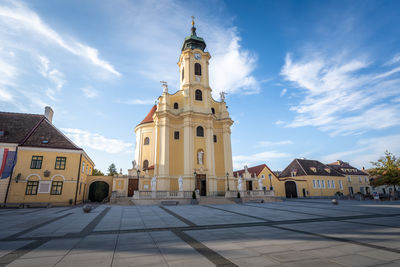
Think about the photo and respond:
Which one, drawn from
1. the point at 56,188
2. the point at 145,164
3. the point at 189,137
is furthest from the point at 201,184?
the point at 56,188

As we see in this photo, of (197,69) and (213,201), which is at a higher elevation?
(197,69)

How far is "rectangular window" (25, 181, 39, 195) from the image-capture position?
23420 millimetres

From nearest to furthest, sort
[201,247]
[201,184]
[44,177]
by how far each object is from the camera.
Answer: [201,247]
[44,177]
[201,184]

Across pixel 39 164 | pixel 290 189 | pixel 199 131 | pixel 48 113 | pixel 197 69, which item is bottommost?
pixel 290 189

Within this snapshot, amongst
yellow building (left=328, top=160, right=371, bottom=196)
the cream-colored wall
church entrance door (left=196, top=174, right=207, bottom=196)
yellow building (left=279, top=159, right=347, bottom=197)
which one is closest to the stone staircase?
church entrance door (left=196, top=174, right=207, bottom=196)

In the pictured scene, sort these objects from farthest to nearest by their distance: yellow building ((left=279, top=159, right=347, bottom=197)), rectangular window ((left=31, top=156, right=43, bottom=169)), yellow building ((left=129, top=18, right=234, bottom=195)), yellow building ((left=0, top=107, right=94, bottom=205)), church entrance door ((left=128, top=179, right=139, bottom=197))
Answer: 1. yellow building ((left=279, top=159, right=347, bottom=197))
2. church entrance door ((left=128, top=179, right=139, bottom=197))
3. yellow building ((left=129, top=18, right=234, bottom=195))
4. rectangular window ((left=31, top=156, right=43, bottom=169))
5. yellow building ((left=0, top=107, right=94, bottom=205))

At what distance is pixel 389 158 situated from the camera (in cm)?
3794

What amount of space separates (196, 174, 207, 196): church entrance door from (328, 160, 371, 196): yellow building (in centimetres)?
3531

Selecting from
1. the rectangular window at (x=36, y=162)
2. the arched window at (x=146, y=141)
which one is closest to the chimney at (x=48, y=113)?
the rectangular window at (x=36, y=162)

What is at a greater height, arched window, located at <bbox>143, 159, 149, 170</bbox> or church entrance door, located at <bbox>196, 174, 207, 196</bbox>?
arched window, located at <bbox>143, 159, 149, 170</bbox>

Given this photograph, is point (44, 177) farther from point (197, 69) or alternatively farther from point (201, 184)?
point (197, 69)

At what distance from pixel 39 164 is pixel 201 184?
20.8m

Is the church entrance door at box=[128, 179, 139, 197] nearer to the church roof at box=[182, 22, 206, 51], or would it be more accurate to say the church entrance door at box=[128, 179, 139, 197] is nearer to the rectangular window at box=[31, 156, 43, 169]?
the rectangular window at box=[31, 156, 43, 169]

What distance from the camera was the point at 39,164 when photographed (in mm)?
24328
